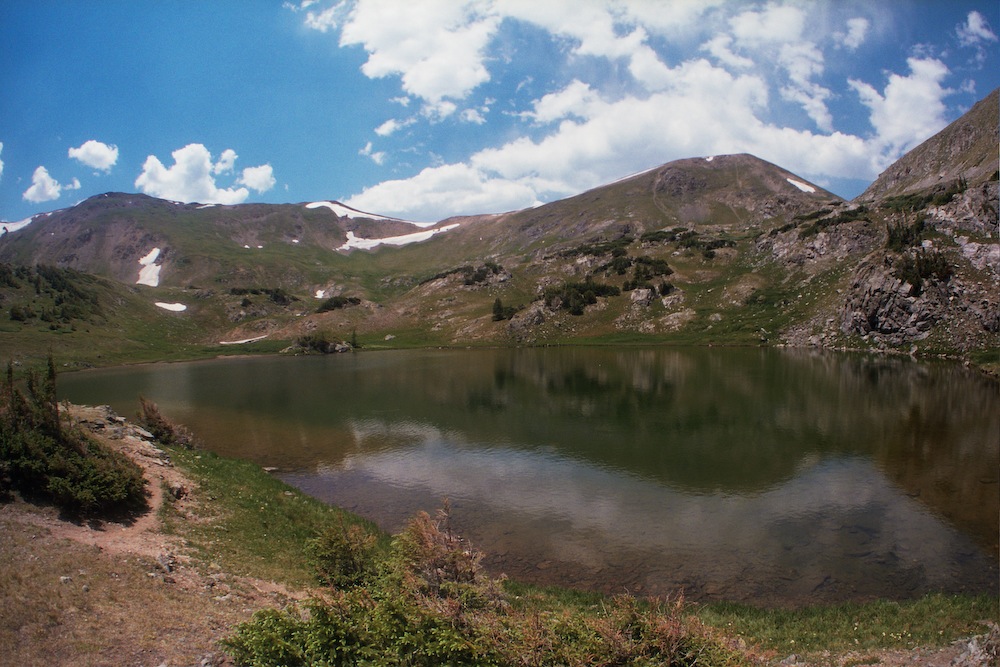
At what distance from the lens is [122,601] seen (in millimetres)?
13742

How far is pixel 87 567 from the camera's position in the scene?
49.7 feet

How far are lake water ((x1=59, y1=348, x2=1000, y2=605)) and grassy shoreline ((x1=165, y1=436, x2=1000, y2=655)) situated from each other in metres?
1.60

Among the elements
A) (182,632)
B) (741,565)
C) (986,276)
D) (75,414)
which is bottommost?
(741,565)

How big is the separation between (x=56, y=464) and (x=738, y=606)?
91.9ft

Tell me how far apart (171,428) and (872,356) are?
120m

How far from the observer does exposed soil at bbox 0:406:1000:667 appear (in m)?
11.4

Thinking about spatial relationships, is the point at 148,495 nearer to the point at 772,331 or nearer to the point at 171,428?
the point at 171,428

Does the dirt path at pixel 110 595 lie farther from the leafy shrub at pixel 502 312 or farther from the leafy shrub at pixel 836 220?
the leafy shrub at pixel 836 220

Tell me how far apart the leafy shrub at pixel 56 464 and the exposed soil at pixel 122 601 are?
113cm

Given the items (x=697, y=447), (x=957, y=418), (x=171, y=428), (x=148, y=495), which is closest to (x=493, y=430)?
(x=697, y=447)

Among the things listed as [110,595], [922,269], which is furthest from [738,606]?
[922,269]

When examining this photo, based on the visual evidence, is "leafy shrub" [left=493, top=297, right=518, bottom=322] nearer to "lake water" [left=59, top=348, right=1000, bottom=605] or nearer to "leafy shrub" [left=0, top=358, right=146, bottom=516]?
"lake water" [left=59, top=348, right=1000, bottom=605]

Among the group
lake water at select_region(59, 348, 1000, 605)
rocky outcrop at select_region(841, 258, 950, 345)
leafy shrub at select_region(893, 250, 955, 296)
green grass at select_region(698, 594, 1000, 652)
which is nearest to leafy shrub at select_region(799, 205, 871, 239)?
rocky outcrop at select_region(841, 258, 950, 345)

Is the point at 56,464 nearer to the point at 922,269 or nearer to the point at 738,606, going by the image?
the point at 738,606
